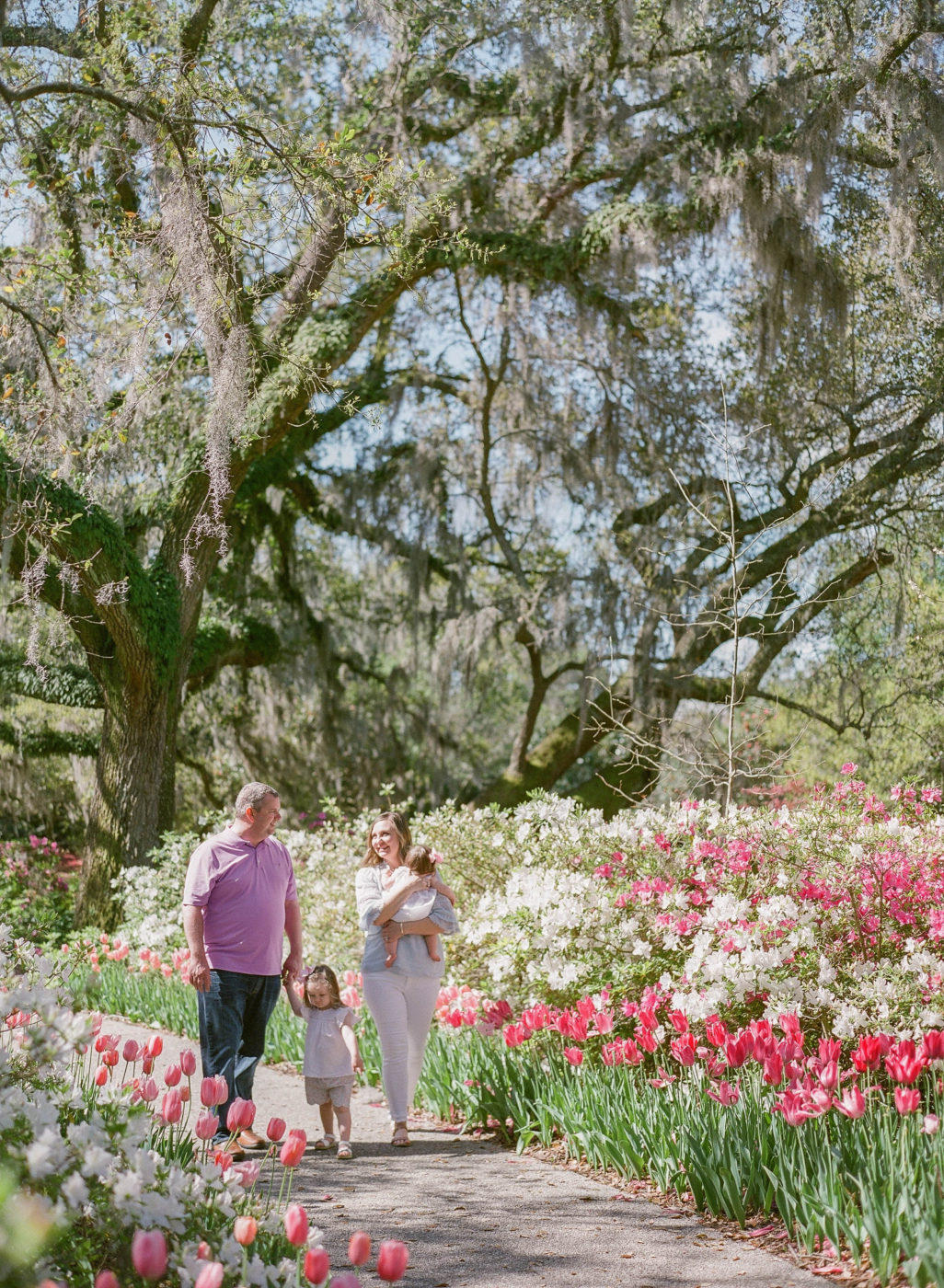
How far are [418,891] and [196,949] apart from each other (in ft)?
3.24

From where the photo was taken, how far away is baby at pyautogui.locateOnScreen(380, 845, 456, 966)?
15.2ft

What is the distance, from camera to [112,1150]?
2.30 meters

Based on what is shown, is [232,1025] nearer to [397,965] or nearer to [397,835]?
[397,965]

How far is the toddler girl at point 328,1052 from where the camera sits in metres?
4.49

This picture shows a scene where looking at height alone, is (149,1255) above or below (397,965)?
below

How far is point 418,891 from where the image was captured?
15.6ft

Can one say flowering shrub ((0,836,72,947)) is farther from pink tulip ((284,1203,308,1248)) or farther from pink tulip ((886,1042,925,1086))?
pink tulip ((284,1203,308,1248))

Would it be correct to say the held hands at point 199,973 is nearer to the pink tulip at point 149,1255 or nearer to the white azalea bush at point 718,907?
the white azalea bush at point 718,907

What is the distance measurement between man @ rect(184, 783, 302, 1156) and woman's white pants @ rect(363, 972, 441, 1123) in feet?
1.59

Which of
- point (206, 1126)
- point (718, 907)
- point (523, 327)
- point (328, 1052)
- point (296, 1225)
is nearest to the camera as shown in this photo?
point (296, 1225)

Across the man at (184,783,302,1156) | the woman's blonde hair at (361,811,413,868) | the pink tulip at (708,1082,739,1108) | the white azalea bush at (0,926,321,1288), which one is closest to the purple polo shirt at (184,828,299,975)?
the man at (184,783,302,1156)

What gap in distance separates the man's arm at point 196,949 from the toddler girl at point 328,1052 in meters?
0.40

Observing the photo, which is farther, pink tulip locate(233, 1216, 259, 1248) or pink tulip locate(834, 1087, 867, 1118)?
pink tulip locate(834, 1087, 867, 1118)

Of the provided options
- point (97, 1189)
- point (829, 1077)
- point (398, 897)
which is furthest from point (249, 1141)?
point (829, 1077)
